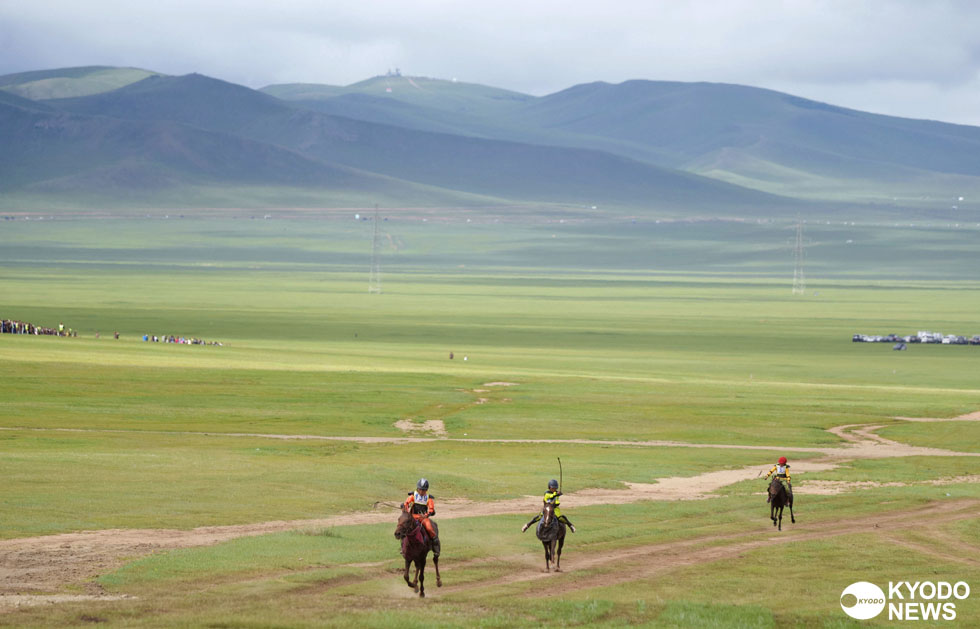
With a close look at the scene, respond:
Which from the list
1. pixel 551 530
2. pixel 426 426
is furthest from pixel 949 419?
pixel 551 530

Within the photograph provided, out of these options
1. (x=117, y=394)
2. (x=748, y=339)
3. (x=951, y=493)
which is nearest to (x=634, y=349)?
(x=748, y=339)

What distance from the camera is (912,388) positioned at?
77438 mm

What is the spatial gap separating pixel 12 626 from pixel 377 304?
138m

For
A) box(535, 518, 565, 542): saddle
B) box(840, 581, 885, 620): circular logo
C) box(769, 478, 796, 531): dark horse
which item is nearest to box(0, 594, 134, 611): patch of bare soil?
box(535, 518, 565, 542): saddle

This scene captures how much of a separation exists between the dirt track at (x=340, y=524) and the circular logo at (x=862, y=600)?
3791mm

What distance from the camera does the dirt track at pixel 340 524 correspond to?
76.3 feet

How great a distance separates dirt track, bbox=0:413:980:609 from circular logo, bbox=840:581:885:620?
379 centimetres

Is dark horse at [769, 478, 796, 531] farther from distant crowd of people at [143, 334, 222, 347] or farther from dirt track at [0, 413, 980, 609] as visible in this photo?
distant crowd of people at [143, 334, 222, 347]

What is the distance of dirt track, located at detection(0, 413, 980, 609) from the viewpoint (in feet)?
76.3

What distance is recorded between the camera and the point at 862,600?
74.0ft

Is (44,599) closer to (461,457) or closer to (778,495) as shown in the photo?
(778,495)

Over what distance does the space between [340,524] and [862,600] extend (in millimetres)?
12453

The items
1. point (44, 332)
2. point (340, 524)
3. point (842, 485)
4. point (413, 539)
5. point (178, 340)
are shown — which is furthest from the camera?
point (178, 340)

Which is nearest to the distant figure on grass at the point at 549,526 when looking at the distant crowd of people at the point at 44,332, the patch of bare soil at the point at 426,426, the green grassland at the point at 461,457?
the green grassland at the point at 461,457
